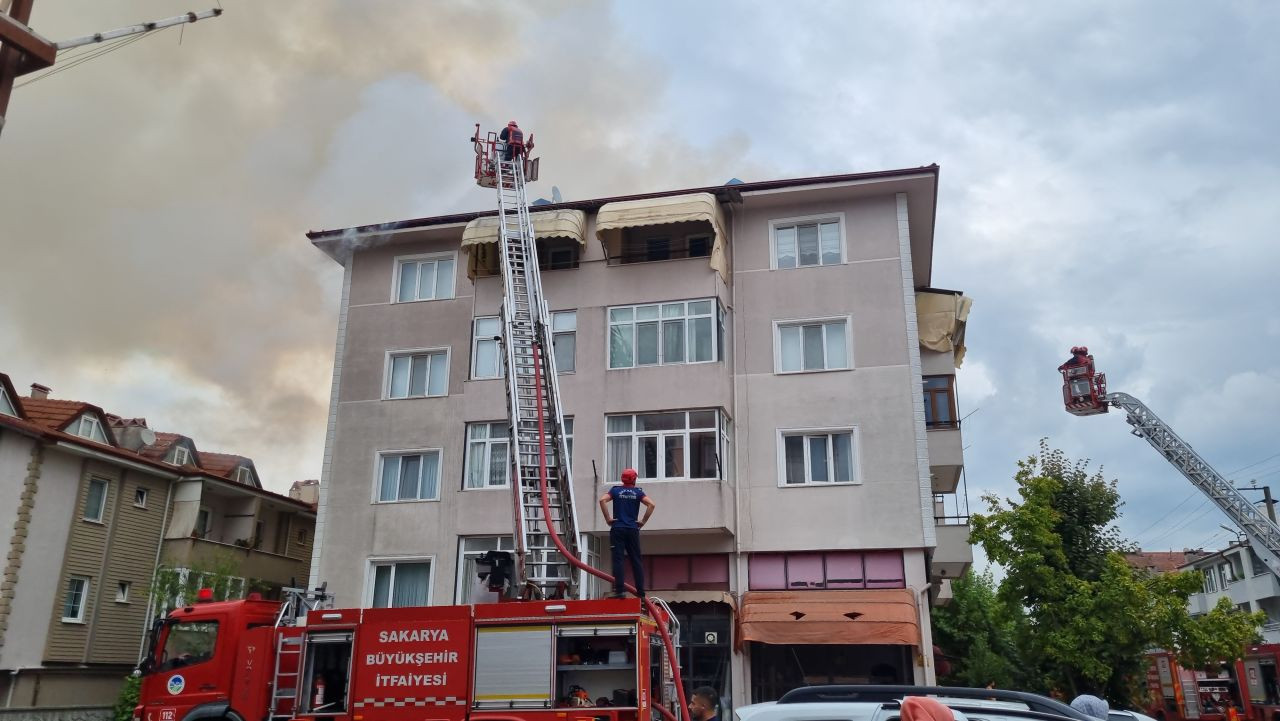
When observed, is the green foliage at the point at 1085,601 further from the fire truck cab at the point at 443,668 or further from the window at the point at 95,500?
the window at the point at 95,500

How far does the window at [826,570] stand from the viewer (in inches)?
808

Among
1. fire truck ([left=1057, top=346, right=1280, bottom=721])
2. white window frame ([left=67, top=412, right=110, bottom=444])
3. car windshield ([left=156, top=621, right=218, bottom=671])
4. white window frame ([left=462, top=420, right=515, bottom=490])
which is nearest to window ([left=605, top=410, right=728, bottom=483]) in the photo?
white window frame ([left=462, top=420, right=515, bottom=490])

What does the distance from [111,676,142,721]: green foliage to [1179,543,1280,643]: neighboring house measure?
4621cm

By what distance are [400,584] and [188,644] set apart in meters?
8.66

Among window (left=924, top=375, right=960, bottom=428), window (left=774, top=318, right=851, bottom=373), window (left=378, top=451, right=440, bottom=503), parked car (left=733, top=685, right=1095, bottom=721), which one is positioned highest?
window (left=774, top=318, right=851, bottom=373)

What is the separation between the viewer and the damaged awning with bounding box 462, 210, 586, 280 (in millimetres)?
23078

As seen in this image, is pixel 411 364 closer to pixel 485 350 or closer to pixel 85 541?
pixel 485 350

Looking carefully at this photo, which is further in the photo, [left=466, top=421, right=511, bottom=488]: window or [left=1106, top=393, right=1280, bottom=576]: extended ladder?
[left=1106, top=393, right=1280, bottom=576]: extended ladder

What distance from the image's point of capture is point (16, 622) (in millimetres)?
25750

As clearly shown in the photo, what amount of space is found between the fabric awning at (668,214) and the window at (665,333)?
3.94 ft

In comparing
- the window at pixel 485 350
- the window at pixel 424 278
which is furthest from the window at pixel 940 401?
the window at pixel 424 278

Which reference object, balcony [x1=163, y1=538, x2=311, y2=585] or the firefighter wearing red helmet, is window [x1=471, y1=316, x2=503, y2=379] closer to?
the firefighter wearing red helmet

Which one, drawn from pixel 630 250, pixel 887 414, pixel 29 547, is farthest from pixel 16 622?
pixel 887 414

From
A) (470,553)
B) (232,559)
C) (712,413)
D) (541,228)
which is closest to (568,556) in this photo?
(712,413)
